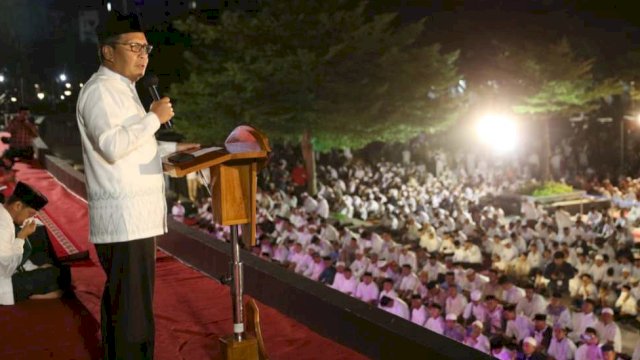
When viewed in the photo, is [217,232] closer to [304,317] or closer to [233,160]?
[304,317]

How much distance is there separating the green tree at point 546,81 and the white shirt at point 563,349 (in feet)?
45.1

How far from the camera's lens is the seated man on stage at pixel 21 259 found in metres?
4.04

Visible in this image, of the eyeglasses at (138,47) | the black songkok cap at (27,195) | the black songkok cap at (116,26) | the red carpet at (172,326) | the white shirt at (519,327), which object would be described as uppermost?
the black songkok cap at (116,26)

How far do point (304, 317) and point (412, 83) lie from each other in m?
15.1

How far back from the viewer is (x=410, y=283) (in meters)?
9.91

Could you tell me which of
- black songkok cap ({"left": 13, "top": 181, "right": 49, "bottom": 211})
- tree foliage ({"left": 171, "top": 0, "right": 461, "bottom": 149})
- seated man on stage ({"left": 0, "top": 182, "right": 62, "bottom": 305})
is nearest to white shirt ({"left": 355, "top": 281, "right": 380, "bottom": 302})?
seated man on stage ({"left": 0, "top": 182, "right": 62, "bottom": 305})

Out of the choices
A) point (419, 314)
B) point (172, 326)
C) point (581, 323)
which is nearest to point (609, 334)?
point (581, 323)

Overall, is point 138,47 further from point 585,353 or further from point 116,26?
point 585,353

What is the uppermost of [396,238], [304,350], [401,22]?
[401,22]

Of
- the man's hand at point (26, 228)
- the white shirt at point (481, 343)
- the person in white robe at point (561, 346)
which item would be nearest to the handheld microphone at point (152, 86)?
the man's hand at point (26, 228)

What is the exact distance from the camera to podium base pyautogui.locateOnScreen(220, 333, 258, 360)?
3.03 metres

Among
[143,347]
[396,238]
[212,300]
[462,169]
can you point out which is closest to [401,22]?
[462,169]

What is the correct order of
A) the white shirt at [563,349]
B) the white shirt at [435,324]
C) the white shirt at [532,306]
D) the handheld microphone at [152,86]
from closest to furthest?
the handheld microphone at [152,86], the white shirt at [563,349], the white shirt at [435,324], the white shirt at [532,306]

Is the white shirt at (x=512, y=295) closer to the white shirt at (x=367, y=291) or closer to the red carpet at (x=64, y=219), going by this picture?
the white shirt at (x=367, y=291)
